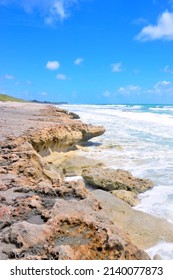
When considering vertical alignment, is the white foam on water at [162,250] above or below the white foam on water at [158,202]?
below

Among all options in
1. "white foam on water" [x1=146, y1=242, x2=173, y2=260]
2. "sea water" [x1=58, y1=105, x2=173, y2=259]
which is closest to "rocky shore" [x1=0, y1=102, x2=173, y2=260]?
"white foam on water" [x1=146, y1=242, x2=173, y2=260]

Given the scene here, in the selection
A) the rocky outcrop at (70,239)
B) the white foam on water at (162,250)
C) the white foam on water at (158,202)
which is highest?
the rocky outcrop at (70,239)

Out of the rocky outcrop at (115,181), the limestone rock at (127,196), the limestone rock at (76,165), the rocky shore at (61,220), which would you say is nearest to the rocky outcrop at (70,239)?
the rocky shore at (61,220)

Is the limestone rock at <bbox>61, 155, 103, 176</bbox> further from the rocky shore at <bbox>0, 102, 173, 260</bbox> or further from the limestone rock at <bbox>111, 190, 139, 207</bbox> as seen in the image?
the rocky shore at <bbox>0, 102, 173, 260</bbox>

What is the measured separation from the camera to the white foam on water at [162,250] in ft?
18.7

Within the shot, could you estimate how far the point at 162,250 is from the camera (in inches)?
233

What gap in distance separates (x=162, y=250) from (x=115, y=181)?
3.66 metres

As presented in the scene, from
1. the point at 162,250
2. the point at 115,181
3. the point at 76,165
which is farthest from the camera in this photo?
the point at 76,165

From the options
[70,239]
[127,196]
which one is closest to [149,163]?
[127,196]

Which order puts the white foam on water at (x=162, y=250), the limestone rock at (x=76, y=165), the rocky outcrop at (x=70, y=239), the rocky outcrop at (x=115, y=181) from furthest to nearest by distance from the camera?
the limestone rock at (x=76, y=165) < the rocky outcrop at (x=115, y=181) < the white foam on water at (x=162, y=250) < the rocky outcrop at (x=70, y=239)

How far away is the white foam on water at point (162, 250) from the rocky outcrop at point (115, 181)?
10.9 feet

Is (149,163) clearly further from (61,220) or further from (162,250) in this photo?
(61,220)

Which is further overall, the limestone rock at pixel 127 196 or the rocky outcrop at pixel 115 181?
the rocky outcrop at pixel 115 181

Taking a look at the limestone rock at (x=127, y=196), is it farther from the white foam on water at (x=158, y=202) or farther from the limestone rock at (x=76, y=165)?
the limestone rock at (x=76, y=165)
